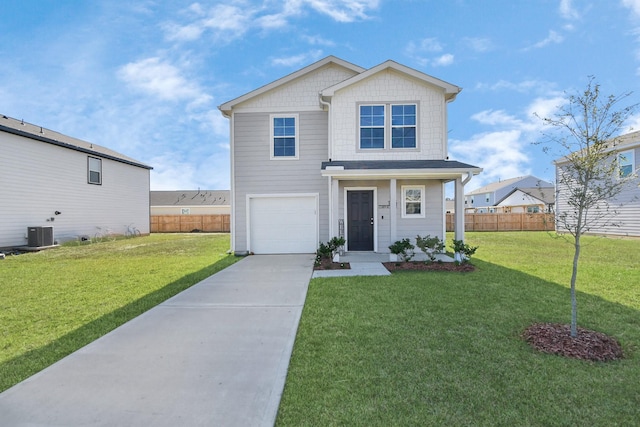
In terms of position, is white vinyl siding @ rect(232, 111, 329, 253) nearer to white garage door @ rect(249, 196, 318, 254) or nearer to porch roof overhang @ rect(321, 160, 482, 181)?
white garage door @ rect(249, 196, 318, 254)

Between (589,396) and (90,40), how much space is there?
48.8ft

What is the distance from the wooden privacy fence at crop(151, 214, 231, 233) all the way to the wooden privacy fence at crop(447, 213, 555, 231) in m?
17.9

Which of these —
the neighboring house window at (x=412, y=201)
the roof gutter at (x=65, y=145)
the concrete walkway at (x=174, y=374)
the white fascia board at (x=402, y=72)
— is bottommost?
the concrete walkway at (x=174, y=374)

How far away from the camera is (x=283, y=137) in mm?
11156

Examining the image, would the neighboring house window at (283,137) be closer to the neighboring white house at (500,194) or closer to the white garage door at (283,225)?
the white garage door at (283,225)

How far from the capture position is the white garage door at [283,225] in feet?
37.0

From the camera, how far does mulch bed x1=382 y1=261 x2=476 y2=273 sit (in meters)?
8.05

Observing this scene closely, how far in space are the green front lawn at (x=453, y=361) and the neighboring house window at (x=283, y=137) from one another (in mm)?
6116

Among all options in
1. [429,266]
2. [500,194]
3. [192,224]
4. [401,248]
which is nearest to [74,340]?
[401,248]

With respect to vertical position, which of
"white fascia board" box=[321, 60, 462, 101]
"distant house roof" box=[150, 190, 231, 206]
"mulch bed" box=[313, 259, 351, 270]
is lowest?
"mulch bed" box=[313, 259, 351, 270]

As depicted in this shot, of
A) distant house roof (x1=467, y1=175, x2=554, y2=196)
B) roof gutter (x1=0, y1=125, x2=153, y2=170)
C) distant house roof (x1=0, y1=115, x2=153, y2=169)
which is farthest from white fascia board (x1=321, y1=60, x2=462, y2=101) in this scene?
distant house roof (x1=467, y1=175, x2=554, y2=196)

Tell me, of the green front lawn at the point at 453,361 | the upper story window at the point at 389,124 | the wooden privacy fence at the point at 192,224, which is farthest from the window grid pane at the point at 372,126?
the wooden privacy fence at the point at 192,224

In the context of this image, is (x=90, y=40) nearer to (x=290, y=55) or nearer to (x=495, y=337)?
(x=290, y=55)

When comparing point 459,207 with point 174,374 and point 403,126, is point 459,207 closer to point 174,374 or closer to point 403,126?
point 403,126
